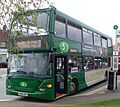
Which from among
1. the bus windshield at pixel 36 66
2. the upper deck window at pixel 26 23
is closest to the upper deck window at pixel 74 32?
the bus windshield at pixel 36 66

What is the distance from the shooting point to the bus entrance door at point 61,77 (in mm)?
15578

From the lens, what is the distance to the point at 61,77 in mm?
16016

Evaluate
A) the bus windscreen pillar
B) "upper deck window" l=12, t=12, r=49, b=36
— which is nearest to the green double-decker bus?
the bus windscreen pillar

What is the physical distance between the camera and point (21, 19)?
289 inches

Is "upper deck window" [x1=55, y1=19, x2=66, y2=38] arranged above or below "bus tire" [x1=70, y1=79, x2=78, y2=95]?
above

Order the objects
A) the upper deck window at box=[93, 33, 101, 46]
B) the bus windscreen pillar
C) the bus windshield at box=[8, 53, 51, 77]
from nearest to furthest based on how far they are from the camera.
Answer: the bus windshield at box=[8, 53, 51, 77] → the bus windscreen pillar → the upper deck window at box=[93, 33, 101, 46]

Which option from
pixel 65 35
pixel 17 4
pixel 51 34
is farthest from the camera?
pixel 65 35

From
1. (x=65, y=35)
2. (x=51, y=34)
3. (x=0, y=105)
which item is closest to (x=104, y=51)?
(x=65, y=35)

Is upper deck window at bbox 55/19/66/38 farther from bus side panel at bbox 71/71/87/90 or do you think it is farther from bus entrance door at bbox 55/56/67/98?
bus side panel at bbox 71/71/87/90

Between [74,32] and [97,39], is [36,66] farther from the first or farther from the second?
[97,39]

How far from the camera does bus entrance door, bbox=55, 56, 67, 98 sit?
15.6m

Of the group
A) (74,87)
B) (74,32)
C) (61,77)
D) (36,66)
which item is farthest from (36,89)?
(74,32)

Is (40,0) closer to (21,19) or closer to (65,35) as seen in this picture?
(21,19)

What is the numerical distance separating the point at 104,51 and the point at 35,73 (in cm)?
1095
